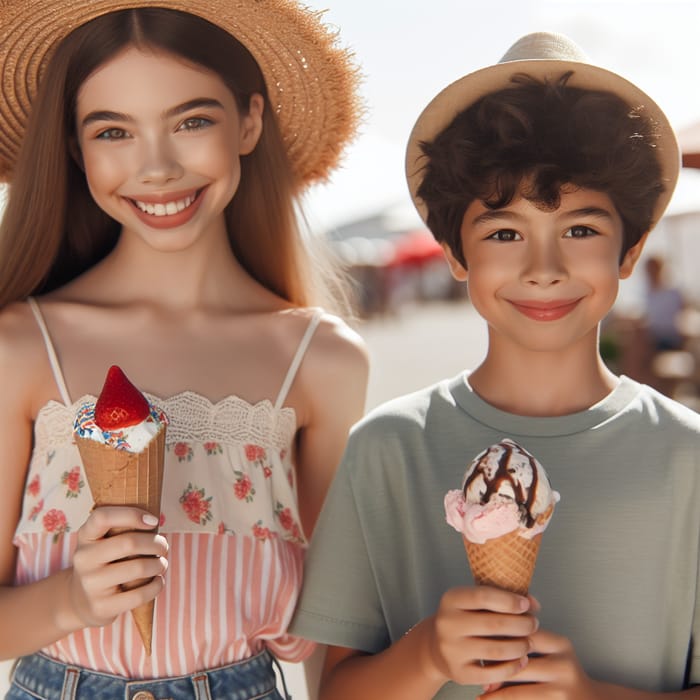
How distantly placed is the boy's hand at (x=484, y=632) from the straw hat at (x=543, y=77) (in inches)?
40.7

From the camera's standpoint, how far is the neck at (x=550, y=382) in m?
2.49

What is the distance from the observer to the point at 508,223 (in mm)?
2408

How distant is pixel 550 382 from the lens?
2492 mm

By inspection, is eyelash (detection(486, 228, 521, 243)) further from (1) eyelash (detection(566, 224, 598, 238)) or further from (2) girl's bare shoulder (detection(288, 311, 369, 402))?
(2) girl's bare shoulder (detection(288, 311, 369, 402))

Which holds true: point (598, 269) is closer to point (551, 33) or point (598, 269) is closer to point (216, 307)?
point (551, 33)

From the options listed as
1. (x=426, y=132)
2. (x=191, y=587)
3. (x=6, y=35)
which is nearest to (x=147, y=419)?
(x=191, y=587)

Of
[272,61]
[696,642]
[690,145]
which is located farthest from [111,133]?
[690,145]

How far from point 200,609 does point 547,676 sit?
91cm

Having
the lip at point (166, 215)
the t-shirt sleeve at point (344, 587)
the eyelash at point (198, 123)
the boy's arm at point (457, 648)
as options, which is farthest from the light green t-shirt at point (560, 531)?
the eyelash at point (198, 123)

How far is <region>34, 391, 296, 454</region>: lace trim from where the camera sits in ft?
8.96

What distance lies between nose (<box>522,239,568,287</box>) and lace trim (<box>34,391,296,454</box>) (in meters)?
0.79

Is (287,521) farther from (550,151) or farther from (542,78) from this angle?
(542,78)

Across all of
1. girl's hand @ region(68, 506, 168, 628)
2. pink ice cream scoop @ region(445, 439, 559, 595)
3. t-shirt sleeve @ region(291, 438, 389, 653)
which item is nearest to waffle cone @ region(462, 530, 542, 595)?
pink ice cream scoop @ region(445, 439, 559, 595)

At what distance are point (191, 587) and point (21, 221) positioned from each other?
1.12 m
